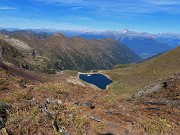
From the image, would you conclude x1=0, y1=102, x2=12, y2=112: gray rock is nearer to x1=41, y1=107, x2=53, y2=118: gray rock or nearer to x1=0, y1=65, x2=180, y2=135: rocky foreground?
x1=0, y1=65, x2=180, y2=135: rocky foreground

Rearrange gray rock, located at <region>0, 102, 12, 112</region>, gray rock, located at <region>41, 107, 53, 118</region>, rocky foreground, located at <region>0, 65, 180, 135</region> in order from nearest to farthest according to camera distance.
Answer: rocky foreground, located at <region>0, 65, 180, 135</region> → gray rock, located at <region>0, 102, 12, 112</region> → gray rock, located at <region>41, 107, 53, 118</region>

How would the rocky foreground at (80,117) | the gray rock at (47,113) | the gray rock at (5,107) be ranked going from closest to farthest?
the rocky foreground at (80,117) < the gray rock at (5,107) < the gray rock at (47,113)

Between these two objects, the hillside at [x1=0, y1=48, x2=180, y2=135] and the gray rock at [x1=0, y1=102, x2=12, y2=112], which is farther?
the gray rock at [x1=0, y1=102, x2=12, y2=112]

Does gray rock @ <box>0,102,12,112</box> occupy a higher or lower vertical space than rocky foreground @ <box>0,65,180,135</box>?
higher

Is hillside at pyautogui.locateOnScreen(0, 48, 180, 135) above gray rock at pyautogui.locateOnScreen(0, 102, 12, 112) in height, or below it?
below

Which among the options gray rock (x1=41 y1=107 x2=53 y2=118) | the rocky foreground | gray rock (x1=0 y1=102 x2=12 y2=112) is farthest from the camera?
gray rock (x1=41 y1=107 x2=53 y2=118)

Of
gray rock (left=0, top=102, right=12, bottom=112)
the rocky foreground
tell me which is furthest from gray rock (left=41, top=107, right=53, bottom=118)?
gray rock (left=0, top=102, right=12, bottom=112)

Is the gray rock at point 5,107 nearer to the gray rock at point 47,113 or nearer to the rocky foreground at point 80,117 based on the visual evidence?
the rocky foreground at point 80,117

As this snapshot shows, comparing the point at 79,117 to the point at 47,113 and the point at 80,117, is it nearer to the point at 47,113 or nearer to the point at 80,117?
the point at 80,117

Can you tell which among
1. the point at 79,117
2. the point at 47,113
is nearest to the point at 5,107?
the point at 47,113

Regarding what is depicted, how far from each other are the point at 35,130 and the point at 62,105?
117 inches

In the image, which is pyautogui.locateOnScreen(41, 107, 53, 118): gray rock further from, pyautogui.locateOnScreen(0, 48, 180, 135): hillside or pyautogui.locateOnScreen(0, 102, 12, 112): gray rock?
pyautogui.locateOnScreen(0, 102, 12, 112): gray rock

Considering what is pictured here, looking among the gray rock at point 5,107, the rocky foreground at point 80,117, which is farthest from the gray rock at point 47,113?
the gray rock at point 5,107

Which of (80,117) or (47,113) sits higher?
(47,113)
